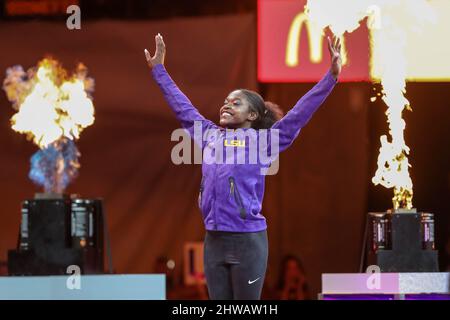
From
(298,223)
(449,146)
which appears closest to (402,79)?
(449,146)

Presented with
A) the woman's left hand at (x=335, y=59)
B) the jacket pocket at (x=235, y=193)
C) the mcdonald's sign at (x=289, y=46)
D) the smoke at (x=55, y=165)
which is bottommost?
the jacket pocket at (x=235, y=193)

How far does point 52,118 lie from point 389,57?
7.20ft

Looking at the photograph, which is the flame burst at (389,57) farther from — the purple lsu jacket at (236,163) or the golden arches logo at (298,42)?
the purple lsu jacket at (236,163)

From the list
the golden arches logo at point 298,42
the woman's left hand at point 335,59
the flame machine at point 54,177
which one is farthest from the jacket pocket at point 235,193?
the golden arches logo at point 298,42

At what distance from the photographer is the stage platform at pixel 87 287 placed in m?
5.68

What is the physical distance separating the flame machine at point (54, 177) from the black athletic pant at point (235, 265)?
64.6 inches

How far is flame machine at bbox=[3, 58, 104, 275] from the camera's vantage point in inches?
242

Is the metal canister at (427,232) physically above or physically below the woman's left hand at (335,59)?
below

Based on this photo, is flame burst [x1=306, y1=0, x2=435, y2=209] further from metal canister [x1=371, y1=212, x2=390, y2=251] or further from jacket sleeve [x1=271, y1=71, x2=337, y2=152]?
jacket sleeve [x1=271, y1=71, x2=337, y2=152]

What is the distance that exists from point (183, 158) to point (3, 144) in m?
1.47

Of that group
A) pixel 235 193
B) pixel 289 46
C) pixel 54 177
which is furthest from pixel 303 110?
pixel 289 46

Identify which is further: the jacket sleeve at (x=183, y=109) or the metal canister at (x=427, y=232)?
the metal canister at (x=427, y=232)

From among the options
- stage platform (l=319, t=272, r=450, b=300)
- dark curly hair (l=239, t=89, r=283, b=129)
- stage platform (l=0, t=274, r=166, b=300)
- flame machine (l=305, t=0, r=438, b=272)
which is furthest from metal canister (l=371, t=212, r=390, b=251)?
stage platform (l=0, t=274, r=166, b=300)

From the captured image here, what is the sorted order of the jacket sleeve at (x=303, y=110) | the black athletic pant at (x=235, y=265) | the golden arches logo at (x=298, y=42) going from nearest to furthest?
the black athletic pant at (x=235, y=265) < the jacket sleeve at (x=303, y=110) < the golden arches logo at (x=298, y=42)
